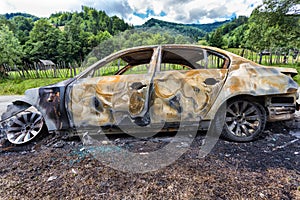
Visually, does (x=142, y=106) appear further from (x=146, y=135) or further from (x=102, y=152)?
(x=102, y=152)

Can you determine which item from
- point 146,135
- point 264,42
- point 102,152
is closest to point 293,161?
point 146,135

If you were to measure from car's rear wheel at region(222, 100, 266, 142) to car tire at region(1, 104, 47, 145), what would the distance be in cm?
315

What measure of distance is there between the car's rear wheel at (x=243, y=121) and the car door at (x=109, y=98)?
4.35 ft

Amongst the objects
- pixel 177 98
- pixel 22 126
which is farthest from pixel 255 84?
pixel 22 126

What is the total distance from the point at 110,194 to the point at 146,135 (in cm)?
148

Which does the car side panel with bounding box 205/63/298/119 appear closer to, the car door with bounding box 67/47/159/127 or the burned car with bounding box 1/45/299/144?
the burned car with bounding box 1/45/299/144

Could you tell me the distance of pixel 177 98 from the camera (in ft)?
9.26

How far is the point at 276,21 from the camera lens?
46.6ft

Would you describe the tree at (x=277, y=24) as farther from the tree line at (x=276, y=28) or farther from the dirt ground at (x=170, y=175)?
the dirt ground at (x=170, y=175)

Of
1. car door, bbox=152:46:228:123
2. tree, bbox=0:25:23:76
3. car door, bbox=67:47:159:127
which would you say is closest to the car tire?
car door, bbox=67:47:159:127

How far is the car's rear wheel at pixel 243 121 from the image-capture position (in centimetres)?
287

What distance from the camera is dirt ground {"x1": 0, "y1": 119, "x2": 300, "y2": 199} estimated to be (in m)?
1.80

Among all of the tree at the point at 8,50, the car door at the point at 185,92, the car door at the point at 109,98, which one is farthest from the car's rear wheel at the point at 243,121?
the tree at the point at 8,50

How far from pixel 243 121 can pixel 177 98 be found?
3.65 ft
